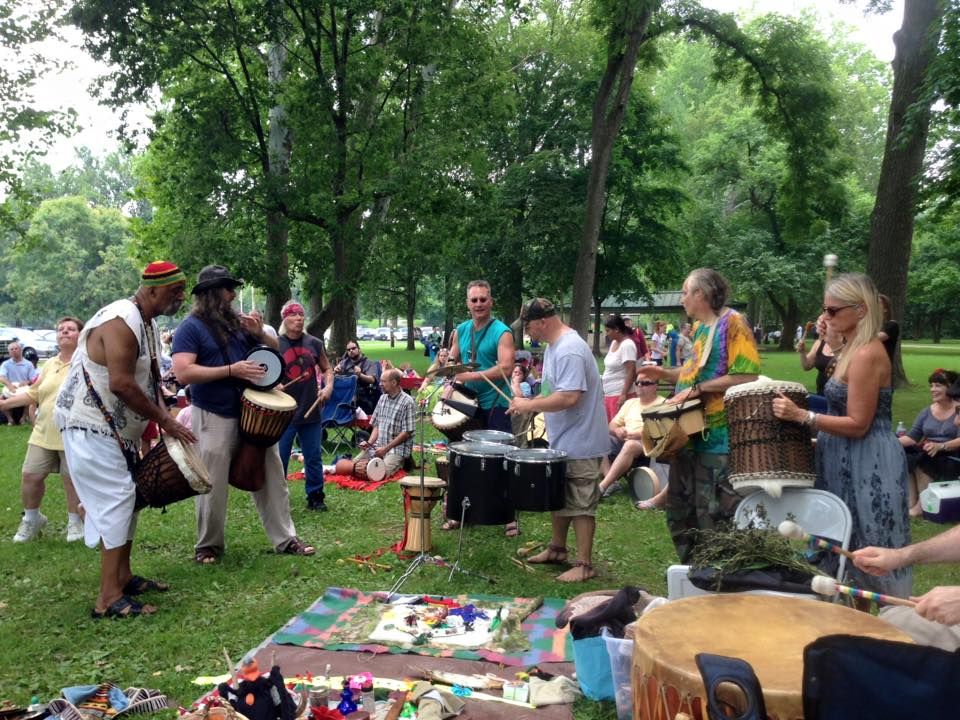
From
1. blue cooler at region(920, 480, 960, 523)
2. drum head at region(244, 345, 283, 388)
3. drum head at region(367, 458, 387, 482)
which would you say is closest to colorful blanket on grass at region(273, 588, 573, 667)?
drum head at region(244, 345, 283, 388)

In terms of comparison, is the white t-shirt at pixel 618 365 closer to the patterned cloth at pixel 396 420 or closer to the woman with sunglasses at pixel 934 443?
the patterned cloth at pixel 396 420

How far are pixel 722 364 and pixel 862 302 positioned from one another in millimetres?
892

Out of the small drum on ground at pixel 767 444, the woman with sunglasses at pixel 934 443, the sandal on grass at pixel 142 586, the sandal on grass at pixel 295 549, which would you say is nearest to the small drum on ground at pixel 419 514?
the sandal on grass at pixel 295 549

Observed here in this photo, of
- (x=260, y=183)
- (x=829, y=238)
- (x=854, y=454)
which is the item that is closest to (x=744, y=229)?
(x=829, y=238)

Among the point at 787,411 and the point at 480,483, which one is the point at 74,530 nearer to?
the point at 480,483

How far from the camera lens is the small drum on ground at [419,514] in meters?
6.06

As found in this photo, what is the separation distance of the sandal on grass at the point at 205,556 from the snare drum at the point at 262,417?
3.14ft

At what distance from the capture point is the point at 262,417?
5.52 m

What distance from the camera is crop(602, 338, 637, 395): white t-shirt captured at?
912 cm

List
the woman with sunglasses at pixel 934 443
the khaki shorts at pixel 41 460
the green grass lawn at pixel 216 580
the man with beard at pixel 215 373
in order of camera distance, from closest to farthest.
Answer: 1. the green grass lawn at pixel 216 580
2. the man with beard at pixel 215 373
3. the khaki shorts at pixel 41 460
4. the woman with sunglasses at pixel 934 443

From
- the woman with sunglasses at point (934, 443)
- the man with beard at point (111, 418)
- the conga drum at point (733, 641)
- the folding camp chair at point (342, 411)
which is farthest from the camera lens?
the folding camp chair at point (342, 411)

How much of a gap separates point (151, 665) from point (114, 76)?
13.0m

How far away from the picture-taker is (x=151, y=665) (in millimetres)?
4062

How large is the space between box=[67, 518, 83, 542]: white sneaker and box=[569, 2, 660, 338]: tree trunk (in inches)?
446
